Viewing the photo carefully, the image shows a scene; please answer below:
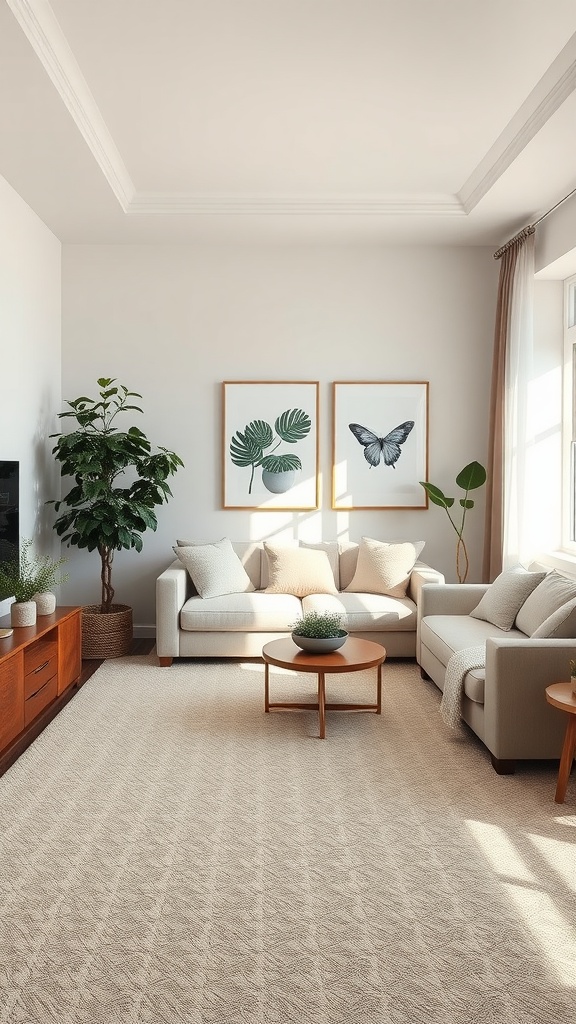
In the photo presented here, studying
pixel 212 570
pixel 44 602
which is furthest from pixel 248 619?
pixel 44 602

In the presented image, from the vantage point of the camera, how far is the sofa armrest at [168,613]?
526cm

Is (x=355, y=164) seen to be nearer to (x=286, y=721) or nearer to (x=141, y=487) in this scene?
(x=141, y=487)

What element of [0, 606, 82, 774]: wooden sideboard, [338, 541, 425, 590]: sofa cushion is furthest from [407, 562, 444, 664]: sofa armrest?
[0, 606, 82, 774]: wooden sideboard

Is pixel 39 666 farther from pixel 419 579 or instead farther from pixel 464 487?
pixel 464 487

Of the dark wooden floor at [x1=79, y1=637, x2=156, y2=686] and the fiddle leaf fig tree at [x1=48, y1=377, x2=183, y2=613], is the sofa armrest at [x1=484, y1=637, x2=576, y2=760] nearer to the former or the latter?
the dark wooden floor at [x1=79, y1=637, x2=156, y2=686]

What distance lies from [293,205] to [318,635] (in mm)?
3051

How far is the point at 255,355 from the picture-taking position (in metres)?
6.24

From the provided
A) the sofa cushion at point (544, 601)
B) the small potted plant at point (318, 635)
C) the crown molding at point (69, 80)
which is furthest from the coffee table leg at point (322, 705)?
the crown molding at point (69, 80)

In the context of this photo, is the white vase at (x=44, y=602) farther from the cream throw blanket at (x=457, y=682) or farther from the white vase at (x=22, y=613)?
the cream throw blanket at (x=457, y=682)

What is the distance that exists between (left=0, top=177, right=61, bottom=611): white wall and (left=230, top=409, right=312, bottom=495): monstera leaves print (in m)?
1.45

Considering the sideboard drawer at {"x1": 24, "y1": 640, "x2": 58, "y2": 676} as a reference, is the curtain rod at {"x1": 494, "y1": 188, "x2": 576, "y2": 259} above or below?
above

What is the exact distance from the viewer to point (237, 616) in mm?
5344

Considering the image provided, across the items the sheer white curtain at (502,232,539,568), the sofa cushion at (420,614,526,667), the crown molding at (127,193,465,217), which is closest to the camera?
the sofa cushion at (420,614,526,667)

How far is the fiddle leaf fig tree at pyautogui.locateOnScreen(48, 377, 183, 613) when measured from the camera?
5.46m
